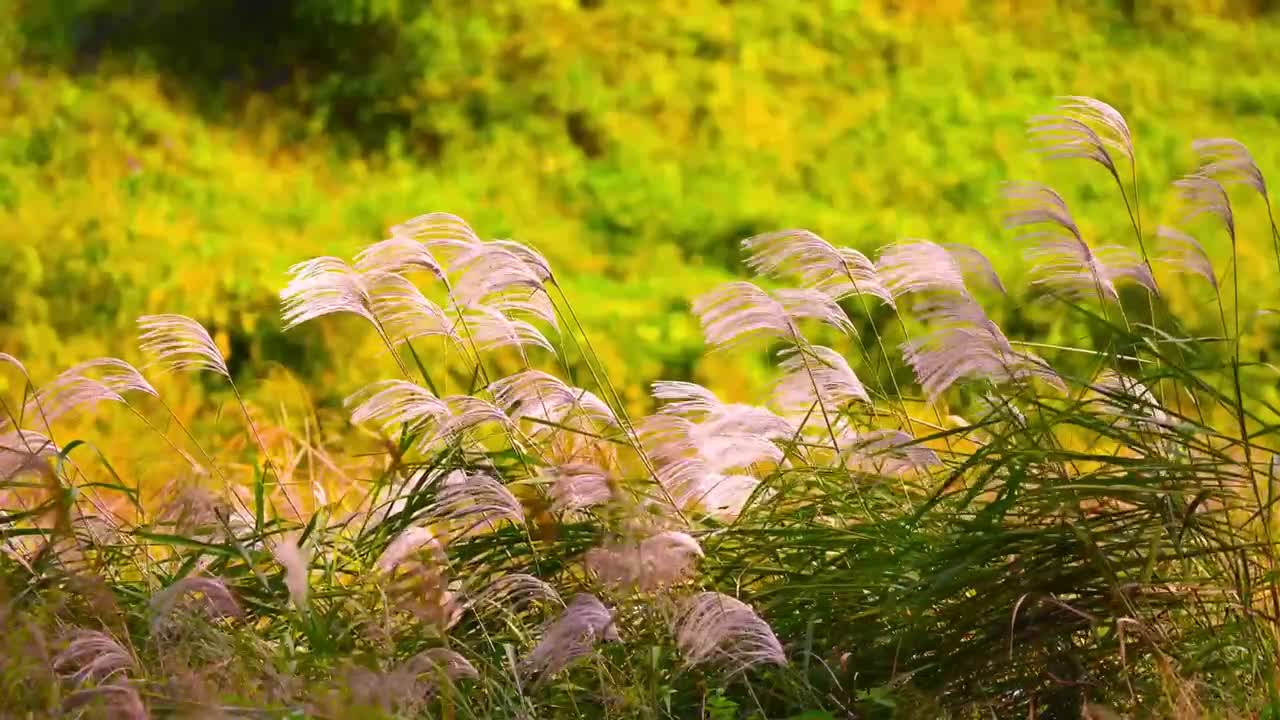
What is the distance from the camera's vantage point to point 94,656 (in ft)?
7.99

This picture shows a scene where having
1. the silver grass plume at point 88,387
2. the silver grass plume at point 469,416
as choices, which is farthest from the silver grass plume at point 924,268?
the silver grass plume at point 88,387

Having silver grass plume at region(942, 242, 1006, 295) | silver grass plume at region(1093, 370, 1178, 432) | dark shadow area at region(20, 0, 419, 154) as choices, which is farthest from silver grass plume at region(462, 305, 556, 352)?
dark shadow area at region(20, 0, 419, 154)

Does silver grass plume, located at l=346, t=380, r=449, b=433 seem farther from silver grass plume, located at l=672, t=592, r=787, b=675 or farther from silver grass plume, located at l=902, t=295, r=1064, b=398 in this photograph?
silver grass plume, located at l=902, t=295, r=1064, b=398

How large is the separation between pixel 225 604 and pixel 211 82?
8.18m

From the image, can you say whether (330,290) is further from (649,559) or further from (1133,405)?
(1133,405)

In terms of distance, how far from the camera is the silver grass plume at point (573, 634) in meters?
2.21

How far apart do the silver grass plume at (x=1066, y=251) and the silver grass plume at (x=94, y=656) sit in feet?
5.32

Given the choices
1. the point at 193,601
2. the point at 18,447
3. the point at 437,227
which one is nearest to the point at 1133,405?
the point at 437,227

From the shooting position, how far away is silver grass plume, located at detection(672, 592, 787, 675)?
87.6 inches

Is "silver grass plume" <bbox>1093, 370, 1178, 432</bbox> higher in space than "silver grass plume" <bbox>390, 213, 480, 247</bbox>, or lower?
lower

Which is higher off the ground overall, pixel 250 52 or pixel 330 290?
pixel 330 290

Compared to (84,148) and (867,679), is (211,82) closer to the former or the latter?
(84,148)

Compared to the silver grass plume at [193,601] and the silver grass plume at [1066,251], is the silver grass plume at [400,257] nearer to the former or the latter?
the silver grass plume at [193,601]

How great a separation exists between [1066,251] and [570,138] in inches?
273
